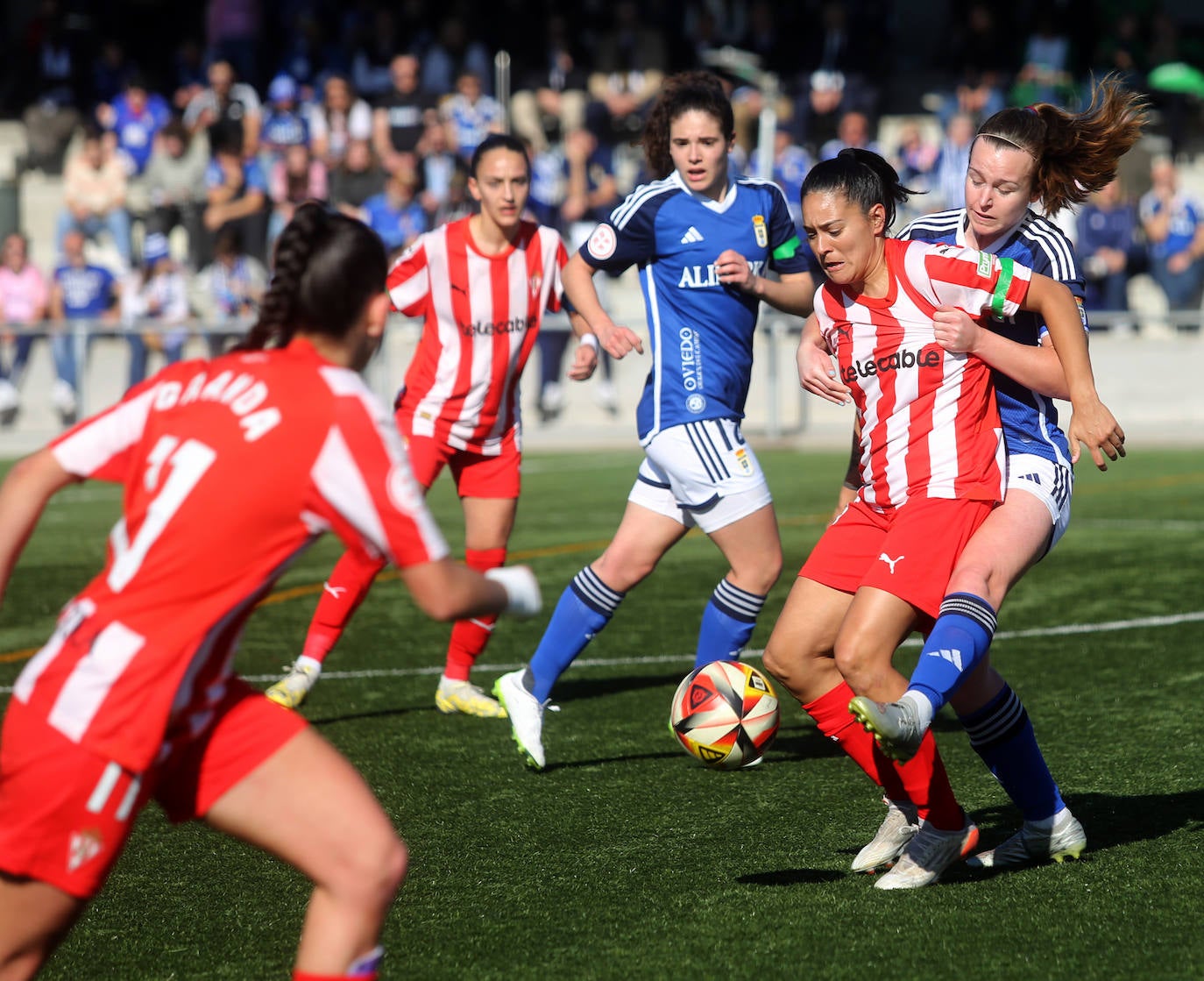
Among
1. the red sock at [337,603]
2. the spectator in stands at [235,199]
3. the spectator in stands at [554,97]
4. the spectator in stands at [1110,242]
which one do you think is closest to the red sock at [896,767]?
the red sock at [337,603]

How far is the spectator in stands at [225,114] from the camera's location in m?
19.6

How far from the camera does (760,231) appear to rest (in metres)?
5.88

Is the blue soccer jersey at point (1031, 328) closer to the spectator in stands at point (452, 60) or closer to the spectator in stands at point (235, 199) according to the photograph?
the spectator in stands at point (235, 199)

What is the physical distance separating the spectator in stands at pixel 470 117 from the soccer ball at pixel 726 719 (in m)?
14.7

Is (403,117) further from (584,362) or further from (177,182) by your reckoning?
(584,362)

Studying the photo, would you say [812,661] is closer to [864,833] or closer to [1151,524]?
[864,833]

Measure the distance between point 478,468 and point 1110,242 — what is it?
12.8 m

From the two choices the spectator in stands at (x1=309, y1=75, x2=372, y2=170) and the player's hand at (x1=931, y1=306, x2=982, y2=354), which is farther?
the spectator in stands at (x1=309, y1=75, x2=372, y2=170)

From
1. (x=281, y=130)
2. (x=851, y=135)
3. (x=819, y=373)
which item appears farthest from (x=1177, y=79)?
(x=819, y=373)

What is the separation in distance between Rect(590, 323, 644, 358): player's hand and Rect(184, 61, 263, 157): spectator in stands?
1447cm

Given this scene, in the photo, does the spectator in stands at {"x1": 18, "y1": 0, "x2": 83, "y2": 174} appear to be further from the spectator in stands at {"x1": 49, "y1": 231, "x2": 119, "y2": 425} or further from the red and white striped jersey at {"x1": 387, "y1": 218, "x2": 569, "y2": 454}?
the red and white striped jersey at {"x1": 387, "y1": 218, "x2": 569, "y2": 454}

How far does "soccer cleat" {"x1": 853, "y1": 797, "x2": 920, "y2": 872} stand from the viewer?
4.38 meters

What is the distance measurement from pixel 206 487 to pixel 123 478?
238 millimetres

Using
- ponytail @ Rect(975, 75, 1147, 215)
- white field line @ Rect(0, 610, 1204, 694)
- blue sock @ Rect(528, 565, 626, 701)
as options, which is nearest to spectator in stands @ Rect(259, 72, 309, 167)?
white field line @ Rect(0, 610, 1204, 694)
